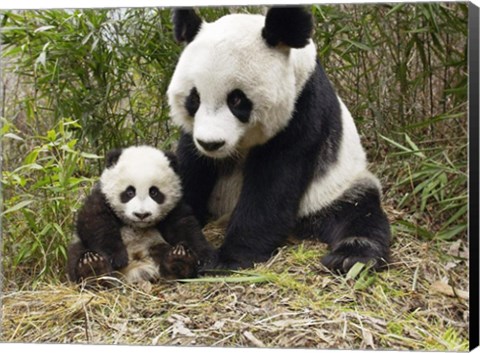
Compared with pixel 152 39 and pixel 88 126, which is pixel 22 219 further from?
pixel 152 39

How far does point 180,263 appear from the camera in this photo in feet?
10.2

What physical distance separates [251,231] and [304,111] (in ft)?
1.63

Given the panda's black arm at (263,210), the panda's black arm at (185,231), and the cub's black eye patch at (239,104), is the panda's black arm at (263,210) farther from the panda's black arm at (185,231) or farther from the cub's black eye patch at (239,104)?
the cub's black eye patch at (239,104)

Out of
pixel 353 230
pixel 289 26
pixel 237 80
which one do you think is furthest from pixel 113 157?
pixel 353 230

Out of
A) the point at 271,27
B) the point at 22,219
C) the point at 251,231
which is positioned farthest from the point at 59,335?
the point at 271,27

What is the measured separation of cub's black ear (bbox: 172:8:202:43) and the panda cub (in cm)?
46

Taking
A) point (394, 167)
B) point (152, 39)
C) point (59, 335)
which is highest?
point (152, 39)

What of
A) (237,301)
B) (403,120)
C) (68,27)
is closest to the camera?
(237,301)

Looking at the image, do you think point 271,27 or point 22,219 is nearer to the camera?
point 271,27

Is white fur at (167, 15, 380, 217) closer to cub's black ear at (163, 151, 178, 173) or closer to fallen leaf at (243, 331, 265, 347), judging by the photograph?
cub's black ear at (163, 151, 178, 173)

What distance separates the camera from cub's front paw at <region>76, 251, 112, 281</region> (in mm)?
3092

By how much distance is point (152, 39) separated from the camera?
3.56 m

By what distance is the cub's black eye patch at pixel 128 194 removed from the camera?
3.19 m

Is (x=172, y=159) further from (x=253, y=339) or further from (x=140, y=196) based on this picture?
(x=253, y=339)
